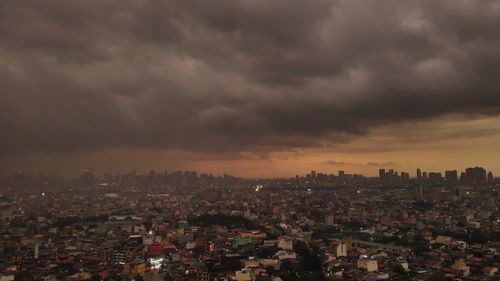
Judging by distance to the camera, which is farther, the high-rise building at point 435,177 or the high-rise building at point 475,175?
the high-rise building at point 435,177

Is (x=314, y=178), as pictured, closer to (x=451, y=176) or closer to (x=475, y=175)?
(x=451, y=176)

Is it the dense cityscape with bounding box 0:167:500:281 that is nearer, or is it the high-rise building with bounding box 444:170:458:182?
the dense cityscape with bounding box 0:167:500:281

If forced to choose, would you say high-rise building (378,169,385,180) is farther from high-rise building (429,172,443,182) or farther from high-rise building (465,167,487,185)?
high-rise building (465,167,487,185)

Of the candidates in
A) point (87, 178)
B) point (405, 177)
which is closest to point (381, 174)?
point (405, 177)

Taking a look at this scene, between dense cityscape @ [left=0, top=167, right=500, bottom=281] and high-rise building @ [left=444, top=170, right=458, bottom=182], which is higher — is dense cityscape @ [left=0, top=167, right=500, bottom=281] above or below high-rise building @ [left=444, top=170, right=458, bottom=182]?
below

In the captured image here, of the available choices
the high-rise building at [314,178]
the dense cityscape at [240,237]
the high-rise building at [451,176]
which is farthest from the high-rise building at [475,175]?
the high-rise building at [314,178]

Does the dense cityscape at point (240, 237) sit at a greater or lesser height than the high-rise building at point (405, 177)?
lesser

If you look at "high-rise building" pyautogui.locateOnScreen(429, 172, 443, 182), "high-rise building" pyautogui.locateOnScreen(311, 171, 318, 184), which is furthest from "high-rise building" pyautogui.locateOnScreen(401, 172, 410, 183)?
"high-rise building" pyautogui.locateOnScreen(311, 171, 318, 184)

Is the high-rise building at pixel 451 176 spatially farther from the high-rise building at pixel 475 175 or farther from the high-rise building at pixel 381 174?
the high-rise building at pixel 381 174

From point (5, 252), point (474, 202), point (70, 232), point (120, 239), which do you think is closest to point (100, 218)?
point (70, 232)
